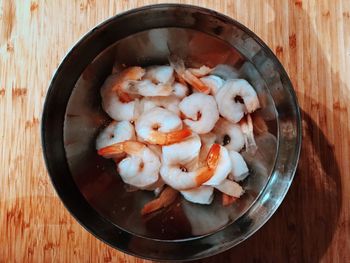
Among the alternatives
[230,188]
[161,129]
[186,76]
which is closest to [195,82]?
[186,76]

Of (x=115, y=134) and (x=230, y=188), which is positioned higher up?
(x=115, y=134)

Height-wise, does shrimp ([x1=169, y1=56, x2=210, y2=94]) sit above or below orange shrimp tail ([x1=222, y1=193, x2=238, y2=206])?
above

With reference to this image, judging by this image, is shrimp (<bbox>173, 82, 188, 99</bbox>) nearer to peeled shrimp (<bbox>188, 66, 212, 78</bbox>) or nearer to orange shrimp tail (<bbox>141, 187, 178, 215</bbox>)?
peeled shrimp (<bbox>188, 66, 212, 78</bbox>)

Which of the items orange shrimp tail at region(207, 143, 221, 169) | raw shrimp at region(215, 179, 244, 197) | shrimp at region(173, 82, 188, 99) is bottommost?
raw shrimp at region(215, 179, 244, 197)

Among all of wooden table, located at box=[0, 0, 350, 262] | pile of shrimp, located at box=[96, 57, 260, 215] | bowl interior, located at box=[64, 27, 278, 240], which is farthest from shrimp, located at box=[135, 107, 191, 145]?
wooden table, located at box=[0, 0, 350, 262]

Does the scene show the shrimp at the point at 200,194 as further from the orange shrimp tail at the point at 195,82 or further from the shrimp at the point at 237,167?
the orange shrimp tail at the point at 195,82

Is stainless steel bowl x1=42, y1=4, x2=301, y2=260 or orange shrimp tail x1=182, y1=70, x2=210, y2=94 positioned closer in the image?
stainless steel bowl x1=42, y1=4, x2=301, y2=260

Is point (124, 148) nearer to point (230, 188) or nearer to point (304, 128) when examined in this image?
point (230, 188)
